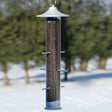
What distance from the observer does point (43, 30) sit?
73.7 ft

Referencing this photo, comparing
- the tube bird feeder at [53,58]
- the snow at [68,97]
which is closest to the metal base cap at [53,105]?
the tube bird feeder at [53,58]

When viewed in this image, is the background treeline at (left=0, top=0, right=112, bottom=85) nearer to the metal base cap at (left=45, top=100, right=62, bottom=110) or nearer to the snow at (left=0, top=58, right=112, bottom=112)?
the snow at (left=0, top=58, right=112, bottom=112)

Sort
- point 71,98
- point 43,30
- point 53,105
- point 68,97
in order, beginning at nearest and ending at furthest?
point 53,105 < point 71,98 < point 68,97 < point 43,30

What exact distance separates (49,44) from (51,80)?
865 mm

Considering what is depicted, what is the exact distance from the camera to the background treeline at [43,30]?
21672mm

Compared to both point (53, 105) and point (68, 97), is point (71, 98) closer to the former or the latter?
point (68, 97)

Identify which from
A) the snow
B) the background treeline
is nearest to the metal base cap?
the snow

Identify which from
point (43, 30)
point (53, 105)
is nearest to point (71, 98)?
point (43, 30)

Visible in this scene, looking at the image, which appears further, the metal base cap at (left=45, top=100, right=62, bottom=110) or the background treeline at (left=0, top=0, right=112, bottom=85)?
the background treeline at (left=0, top=0, right=112, bottom=85)

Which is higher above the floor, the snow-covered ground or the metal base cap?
the metal base cap

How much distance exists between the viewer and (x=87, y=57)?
26.7m

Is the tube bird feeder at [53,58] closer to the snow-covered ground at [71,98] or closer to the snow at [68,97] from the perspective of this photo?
the snow at [68,97]

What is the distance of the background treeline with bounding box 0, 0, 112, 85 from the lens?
21672mm

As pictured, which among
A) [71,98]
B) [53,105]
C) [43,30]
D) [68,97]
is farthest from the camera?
[43,30]
